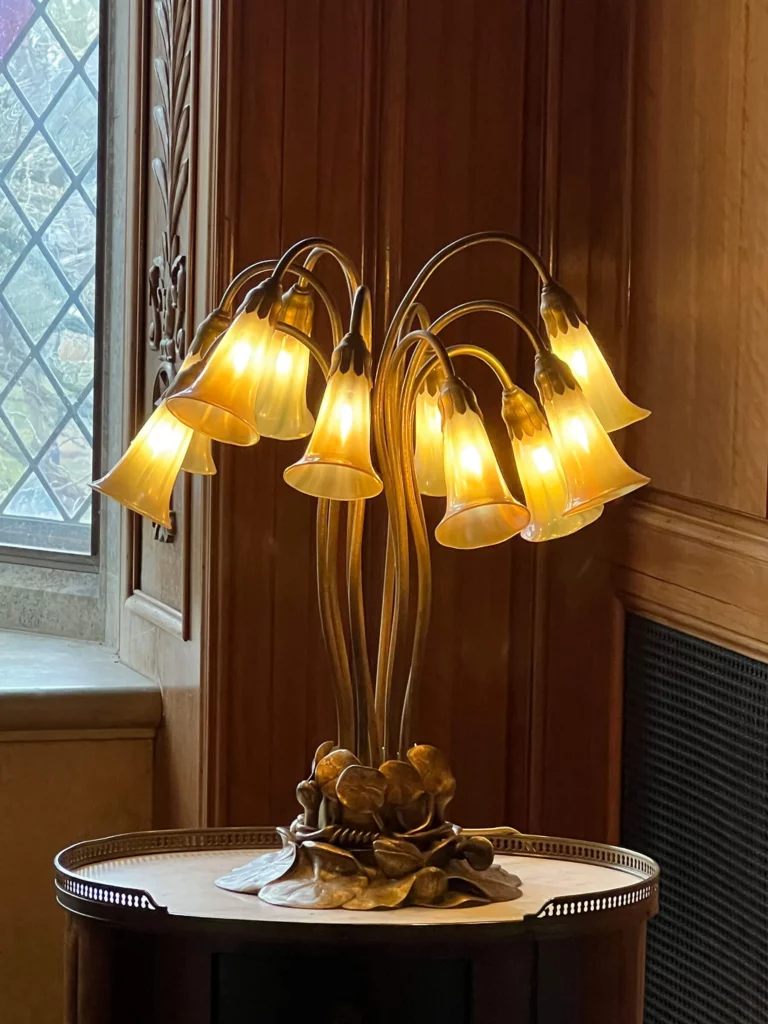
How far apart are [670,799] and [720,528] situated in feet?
1.13

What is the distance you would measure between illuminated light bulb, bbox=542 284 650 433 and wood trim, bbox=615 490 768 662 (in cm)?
28

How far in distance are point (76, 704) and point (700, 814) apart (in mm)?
832

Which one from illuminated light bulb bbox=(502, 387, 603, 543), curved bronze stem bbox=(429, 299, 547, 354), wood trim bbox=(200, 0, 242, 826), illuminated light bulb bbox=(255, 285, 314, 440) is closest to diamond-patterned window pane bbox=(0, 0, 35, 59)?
wood trim bbox=(200, 0, 242, 826)

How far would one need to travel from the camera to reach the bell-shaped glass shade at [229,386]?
48.3 inches

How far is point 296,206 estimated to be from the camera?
5.83 ft

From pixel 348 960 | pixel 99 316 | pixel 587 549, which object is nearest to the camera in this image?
pixel 348 960

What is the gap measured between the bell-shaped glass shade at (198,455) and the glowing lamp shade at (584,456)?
35 centimetres

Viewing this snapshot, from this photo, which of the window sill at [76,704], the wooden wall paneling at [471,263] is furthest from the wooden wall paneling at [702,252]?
the window sill at [76,704]

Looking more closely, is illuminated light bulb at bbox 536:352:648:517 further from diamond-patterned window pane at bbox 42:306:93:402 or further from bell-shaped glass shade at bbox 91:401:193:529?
diamond-patterned window pane at bbox 42:306:93:402

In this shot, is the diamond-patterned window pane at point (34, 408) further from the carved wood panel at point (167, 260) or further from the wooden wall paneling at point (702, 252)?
the wooden wall paneling at point (702, 252)

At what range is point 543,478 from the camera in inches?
50.9

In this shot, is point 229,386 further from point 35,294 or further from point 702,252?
point 35,294

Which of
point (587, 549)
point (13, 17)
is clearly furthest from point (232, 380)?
point (13, 17)

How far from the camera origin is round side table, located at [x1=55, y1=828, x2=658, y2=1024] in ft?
3.90
